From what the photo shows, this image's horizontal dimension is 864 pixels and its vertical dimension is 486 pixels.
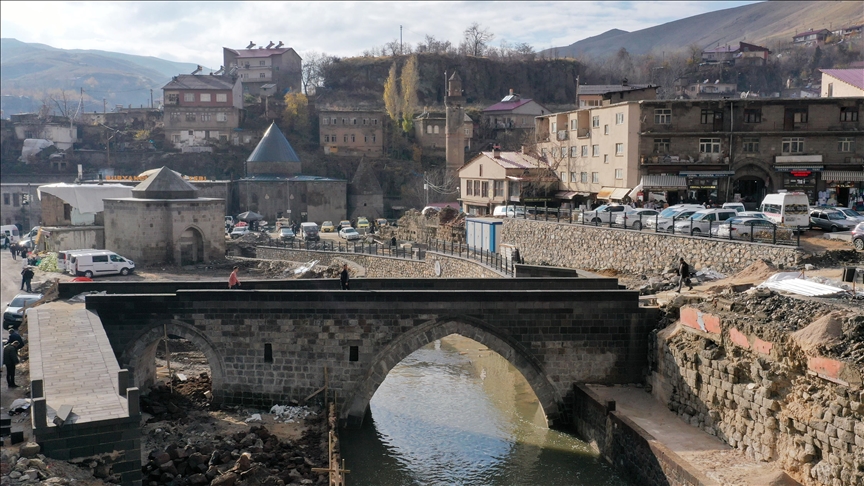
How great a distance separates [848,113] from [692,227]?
43.2 feet

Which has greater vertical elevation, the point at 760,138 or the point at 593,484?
the point at 760,138

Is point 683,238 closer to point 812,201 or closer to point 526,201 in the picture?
point 812,201

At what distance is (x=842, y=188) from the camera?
35938 millimetres

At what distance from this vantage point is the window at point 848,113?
114 ft

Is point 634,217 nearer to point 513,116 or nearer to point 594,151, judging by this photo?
point 594,151

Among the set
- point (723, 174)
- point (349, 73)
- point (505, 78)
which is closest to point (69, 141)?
point (349, 73)

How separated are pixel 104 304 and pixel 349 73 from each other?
87750 mm

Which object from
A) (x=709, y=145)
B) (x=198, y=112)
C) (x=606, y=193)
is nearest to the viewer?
(x=709, y=145)

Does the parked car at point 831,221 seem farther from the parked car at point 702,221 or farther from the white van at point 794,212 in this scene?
the parked car at point 702,221

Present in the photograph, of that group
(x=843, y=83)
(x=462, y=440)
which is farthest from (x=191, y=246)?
(x=843, y=83)

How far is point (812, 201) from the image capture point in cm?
3562

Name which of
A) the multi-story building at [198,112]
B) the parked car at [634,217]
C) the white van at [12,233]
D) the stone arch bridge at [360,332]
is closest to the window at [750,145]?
the parked car at [634,217]

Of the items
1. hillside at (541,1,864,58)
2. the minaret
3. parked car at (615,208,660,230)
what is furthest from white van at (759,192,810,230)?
hillside at (541,1,864,58)

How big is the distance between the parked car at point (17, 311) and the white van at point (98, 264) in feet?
25.9
